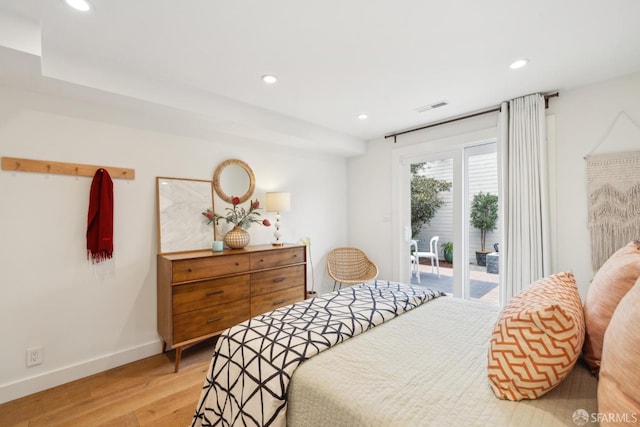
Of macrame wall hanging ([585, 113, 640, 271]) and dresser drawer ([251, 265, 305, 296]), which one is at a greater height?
macrame wall hanging ([585, 113, 640, 271])

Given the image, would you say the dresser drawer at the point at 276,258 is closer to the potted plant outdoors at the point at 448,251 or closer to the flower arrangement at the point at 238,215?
the flower arrangement at the point at 238,215

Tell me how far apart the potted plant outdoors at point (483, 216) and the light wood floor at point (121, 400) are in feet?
10.1

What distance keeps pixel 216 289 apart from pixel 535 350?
233 centimetres

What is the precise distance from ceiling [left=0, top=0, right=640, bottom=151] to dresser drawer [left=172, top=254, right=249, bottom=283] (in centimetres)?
132

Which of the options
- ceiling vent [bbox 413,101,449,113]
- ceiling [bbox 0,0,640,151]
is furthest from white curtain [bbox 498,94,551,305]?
ceiling vent [bbox 413,101,449,113]

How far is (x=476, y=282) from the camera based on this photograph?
337cm

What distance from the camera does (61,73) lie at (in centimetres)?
198

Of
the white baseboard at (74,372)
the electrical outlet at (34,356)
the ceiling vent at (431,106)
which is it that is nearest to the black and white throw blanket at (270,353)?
the white baseboard at (74,372)

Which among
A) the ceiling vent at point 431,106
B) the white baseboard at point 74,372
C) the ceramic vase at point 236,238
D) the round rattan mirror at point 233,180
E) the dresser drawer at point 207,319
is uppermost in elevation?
the ceiling vent at point 431,106

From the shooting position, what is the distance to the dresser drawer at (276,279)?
2.89m

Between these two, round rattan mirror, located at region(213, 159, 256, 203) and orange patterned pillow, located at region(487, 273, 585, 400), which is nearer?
orange patterned pillow, located at region(487, 273, 585, 400)

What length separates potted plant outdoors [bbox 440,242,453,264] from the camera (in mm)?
3498

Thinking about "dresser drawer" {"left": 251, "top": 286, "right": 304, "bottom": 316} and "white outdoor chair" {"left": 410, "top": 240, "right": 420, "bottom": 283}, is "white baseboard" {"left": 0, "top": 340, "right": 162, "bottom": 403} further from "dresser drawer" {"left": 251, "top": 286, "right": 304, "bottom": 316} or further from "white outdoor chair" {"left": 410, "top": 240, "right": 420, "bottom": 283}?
"white outdoor chair" {"left": 410, "top": 240, "right": 420, "bottom": 283}

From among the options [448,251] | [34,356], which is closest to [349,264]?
[448,251]
